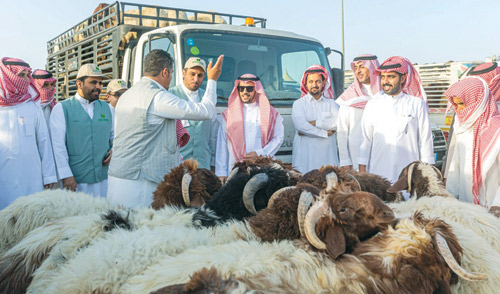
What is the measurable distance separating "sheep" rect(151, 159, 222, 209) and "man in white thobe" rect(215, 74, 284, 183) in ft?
5.55

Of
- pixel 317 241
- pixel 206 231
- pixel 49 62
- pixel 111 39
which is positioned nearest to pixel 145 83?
pixel 206 231

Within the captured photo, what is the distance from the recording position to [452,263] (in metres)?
1.72

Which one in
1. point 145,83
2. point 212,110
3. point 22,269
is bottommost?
point 22,269

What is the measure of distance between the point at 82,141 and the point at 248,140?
1.94 m

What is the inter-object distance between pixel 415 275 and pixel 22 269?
2.19 m

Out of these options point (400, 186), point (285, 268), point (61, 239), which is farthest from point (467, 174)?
point (61, 239)

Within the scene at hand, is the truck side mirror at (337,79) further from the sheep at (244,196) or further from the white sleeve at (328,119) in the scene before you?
the sheep at (244,196)

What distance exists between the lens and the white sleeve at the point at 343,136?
534 centimetres

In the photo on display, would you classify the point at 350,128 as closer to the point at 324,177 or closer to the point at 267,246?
the point at 324,177

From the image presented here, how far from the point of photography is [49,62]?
11039 mm

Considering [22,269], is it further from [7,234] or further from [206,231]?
[206,231]

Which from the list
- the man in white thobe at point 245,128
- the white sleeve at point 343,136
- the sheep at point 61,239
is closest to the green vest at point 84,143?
the man in white thobe at point 245,128

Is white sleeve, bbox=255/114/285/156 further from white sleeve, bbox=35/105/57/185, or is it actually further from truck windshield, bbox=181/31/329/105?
white sleeve, bbox=35/105/57/185

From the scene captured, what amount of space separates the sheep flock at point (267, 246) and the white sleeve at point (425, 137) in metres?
1.66
